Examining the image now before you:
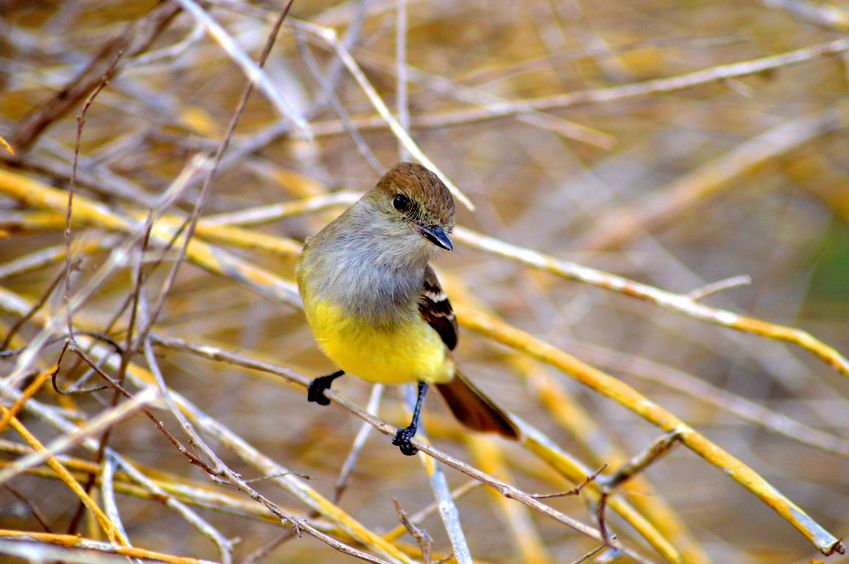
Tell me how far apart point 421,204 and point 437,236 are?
0.41ft

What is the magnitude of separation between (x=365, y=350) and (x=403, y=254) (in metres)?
0.36

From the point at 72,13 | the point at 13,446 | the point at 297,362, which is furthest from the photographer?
the point at 297,362

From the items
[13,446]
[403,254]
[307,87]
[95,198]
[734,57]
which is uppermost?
[734,57]

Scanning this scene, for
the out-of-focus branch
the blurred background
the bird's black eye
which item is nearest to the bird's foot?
the blurred background

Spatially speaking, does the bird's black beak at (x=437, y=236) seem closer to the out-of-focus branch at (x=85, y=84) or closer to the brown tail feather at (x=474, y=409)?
the brown tail feather at (x=474, y=409)

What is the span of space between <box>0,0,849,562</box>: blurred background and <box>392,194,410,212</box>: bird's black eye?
0.32 metres

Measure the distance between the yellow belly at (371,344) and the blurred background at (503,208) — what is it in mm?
436

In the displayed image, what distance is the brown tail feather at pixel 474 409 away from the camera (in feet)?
9.78

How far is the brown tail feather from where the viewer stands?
117 inches

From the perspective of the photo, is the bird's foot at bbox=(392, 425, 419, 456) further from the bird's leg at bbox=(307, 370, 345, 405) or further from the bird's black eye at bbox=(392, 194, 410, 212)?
the bird's black eye at bbox=(392, 194, 410, 212)

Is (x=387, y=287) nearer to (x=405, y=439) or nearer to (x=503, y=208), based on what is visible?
(x=405, y=439)

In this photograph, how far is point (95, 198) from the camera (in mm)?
3283

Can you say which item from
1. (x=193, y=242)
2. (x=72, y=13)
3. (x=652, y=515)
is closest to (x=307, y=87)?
(x=72, y=13)

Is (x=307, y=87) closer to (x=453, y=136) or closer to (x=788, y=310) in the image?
(x=453, y=136)
